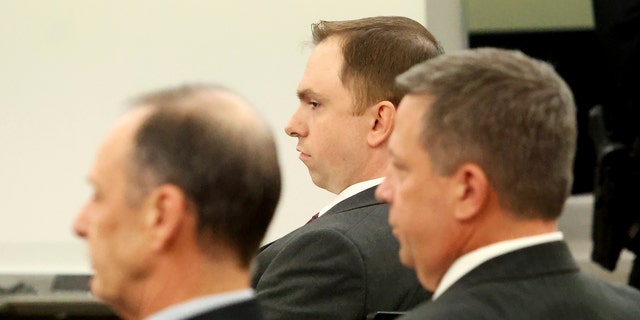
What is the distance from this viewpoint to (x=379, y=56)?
2.16 metres

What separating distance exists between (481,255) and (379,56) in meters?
0.89

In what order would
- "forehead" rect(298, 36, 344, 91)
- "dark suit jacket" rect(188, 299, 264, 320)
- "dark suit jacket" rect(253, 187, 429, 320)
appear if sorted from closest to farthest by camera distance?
"dark suit jacket" rect(188, 299, 264, 320), "dark suit jacket" rect(253, 187, 429, 320), "forehead" rect(298, 36, 344, 91)

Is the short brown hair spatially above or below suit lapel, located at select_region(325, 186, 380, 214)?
above

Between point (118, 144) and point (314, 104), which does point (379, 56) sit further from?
point (118, 144)

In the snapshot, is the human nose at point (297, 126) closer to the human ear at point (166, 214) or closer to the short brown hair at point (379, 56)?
the short brown hair at point (379, 56)

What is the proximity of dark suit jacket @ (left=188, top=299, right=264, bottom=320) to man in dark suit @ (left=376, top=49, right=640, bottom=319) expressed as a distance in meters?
0.23

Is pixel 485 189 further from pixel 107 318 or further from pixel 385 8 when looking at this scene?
pixel 107 318

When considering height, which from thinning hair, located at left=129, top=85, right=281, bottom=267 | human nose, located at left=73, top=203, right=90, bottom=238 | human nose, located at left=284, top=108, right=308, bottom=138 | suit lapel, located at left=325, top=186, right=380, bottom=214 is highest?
thinning hair, located at left=129, top=85, right=281, bottom=267

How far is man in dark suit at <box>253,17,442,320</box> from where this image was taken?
6.22 feet

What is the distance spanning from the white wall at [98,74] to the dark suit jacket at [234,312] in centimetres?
224

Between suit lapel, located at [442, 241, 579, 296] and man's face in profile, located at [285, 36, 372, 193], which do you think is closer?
suit lapel, located at [442, 241, 579, 296]

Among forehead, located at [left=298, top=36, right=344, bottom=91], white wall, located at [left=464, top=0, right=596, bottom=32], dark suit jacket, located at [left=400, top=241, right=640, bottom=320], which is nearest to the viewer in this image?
dark suit jacket, located at [left=400, top=241, right=640, bottom=320]

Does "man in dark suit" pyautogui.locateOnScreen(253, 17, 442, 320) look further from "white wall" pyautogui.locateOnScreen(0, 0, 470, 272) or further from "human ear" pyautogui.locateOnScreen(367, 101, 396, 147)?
"white wall" pyautogui.locateOnScreen(0, 0, 470, 272)

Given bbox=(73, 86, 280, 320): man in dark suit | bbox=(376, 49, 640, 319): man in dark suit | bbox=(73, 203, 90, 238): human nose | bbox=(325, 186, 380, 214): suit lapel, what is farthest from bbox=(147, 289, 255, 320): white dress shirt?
bbox=(325, 186, 380, 214): suit lapel
